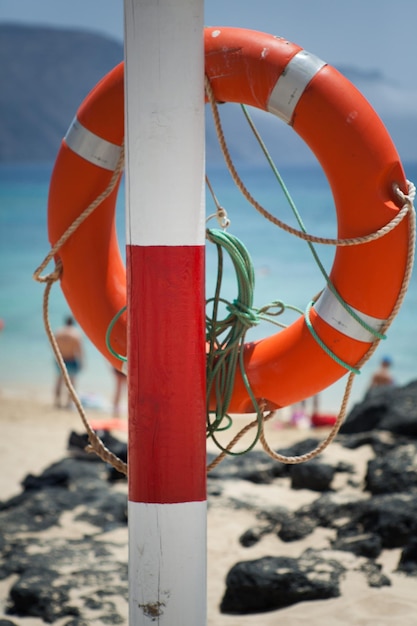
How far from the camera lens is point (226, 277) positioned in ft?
52.6

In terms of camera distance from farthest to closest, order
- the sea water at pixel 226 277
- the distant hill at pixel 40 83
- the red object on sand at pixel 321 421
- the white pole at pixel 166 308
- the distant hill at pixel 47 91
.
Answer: the distant hill at pixel 40 83, the distant hill at pixel 47 91, the sea water at pixel 226 277, the red object on sand at pixel 321 421, the white pole at pixel 166 308

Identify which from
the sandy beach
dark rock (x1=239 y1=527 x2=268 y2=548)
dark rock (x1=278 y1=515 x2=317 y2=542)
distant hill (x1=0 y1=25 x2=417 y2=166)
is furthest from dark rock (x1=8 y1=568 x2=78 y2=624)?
distant hill (x1=0 y1=25 x2=417 y2=166)

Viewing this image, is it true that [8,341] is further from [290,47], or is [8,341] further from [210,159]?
[210,159]

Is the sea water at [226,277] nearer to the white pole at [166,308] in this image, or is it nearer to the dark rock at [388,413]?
the white pole at [166,308]

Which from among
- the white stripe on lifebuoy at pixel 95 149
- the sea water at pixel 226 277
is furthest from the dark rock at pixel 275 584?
the white stripe on lifebuoy at pixel 95 149

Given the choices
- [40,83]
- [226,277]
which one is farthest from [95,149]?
[40,83]

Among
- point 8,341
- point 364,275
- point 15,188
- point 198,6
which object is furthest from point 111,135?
point 15,188

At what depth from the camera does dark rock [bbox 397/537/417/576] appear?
12.1 feet

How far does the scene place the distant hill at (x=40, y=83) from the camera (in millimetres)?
39406

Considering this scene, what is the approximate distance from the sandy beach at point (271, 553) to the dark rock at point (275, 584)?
0.11 ft

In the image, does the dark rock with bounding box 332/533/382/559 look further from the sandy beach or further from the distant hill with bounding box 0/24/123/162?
the distant hill with bounding box 0/24/123/162

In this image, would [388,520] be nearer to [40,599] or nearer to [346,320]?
[40,599]

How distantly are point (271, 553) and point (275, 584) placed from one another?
581 mm

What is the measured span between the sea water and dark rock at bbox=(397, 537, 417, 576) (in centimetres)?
131
